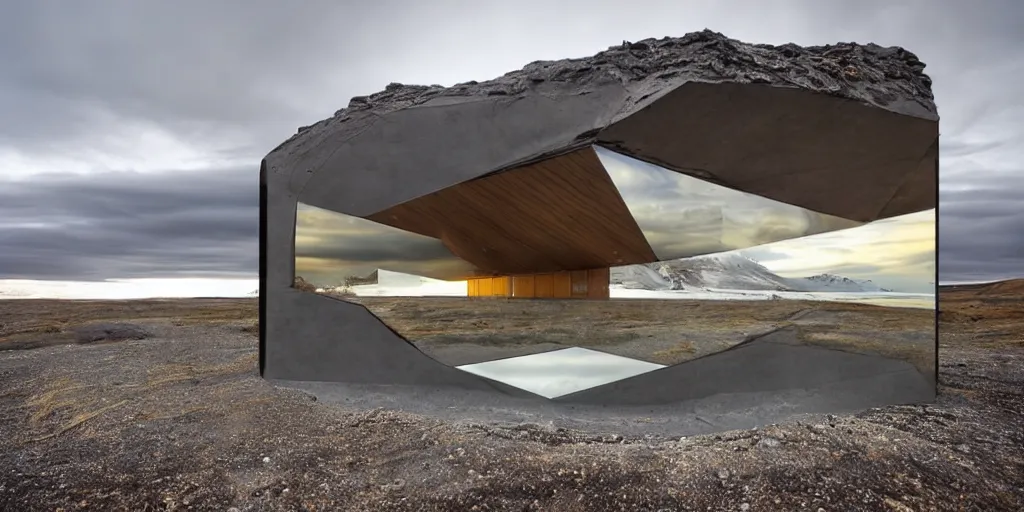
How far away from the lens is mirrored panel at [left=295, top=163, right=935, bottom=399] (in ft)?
17.9

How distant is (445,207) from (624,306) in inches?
86.2

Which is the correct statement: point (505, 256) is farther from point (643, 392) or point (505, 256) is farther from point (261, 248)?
point (261, 248)

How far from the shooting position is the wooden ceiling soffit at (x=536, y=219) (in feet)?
18.0

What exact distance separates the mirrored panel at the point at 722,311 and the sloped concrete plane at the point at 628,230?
2cm

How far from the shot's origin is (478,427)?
181 inches

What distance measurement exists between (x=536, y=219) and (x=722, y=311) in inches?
83.8

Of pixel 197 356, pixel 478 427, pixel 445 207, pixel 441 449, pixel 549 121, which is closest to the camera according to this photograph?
pixel 441 449

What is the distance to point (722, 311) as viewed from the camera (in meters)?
5.55

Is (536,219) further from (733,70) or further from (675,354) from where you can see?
(733,70)

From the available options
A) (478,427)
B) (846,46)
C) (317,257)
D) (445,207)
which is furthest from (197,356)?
(846,46)

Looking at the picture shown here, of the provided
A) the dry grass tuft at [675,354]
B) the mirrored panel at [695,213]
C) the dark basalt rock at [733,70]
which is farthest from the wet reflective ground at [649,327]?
the dark basalt rock at [733,70]

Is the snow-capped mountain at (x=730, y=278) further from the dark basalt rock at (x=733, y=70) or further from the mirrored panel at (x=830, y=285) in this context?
the dark basalt rock at (x=733, y=70)

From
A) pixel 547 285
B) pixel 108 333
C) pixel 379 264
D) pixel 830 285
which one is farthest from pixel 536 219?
pixel 108 333

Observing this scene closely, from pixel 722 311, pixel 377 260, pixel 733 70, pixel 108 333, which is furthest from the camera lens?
pixel 108 333
